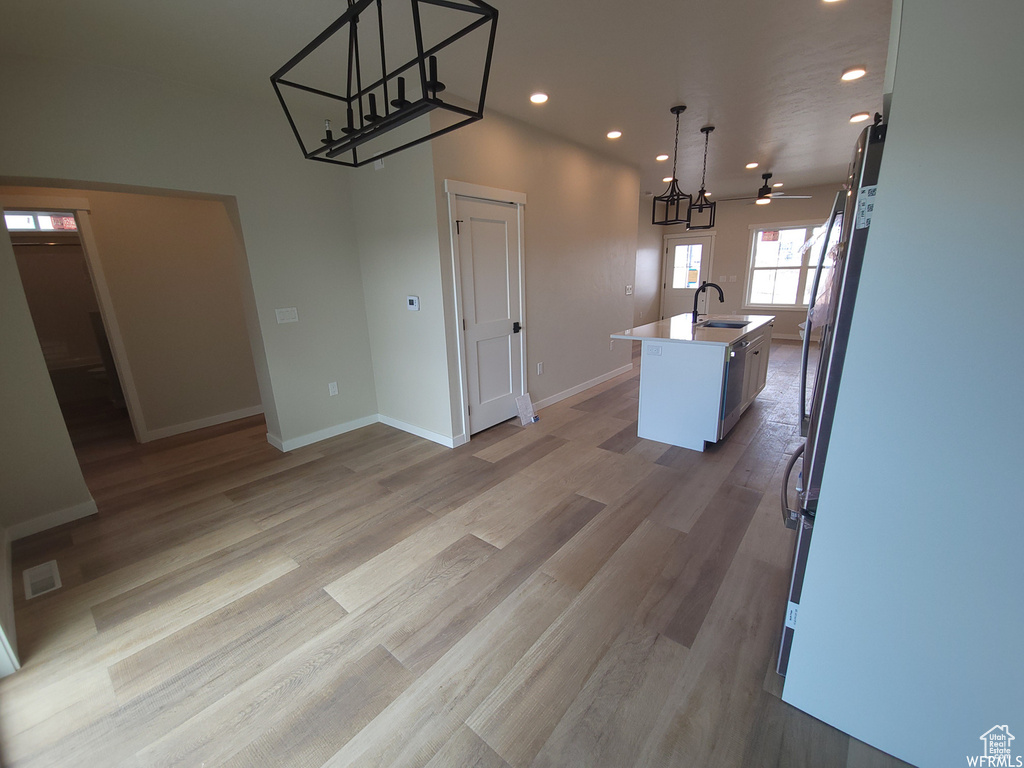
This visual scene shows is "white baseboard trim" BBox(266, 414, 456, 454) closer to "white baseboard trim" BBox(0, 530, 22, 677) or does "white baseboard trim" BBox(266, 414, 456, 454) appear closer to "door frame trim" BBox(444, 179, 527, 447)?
"door frame trim" BBox(444, 179, 527, 447)

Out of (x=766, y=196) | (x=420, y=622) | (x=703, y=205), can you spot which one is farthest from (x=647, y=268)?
(x=420, y=622)

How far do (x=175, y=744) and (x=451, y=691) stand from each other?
914 millimetres

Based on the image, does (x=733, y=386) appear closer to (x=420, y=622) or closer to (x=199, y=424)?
(x=420, y=622)

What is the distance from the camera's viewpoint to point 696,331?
3594mm

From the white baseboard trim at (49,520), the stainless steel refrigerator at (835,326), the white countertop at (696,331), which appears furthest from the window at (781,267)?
the white baseboard trim at (49,520)

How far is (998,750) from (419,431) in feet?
11.7

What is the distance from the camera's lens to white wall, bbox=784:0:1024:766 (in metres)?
0.89

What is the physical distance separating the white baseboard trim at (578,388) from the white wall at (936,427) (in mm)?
3297

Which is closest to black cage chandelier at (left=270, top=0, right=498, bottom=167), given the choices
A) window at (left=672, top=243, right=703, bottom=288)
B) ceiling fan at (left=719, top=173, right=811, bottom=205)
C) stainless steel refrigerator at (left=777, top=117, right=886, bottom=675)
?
stainless steel refrigerator at (left=777, top=117, right=886, bottom=675)

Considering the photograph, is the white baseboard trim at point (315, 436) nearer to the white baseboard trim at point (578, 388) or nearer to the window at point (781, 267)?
the white baseboard trim at point (578, 388)

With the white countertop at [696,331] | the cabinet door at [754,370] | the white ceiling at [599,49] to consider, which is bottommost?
the cabinet door at [754,370]

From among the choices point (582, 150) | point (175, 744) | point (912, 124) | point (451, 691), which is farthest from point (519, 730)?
point (582, 150)

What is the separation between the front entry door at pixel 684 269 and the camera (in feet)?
27.8

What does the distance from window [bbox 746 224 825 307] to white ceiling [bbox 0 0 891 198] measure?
166 inches
